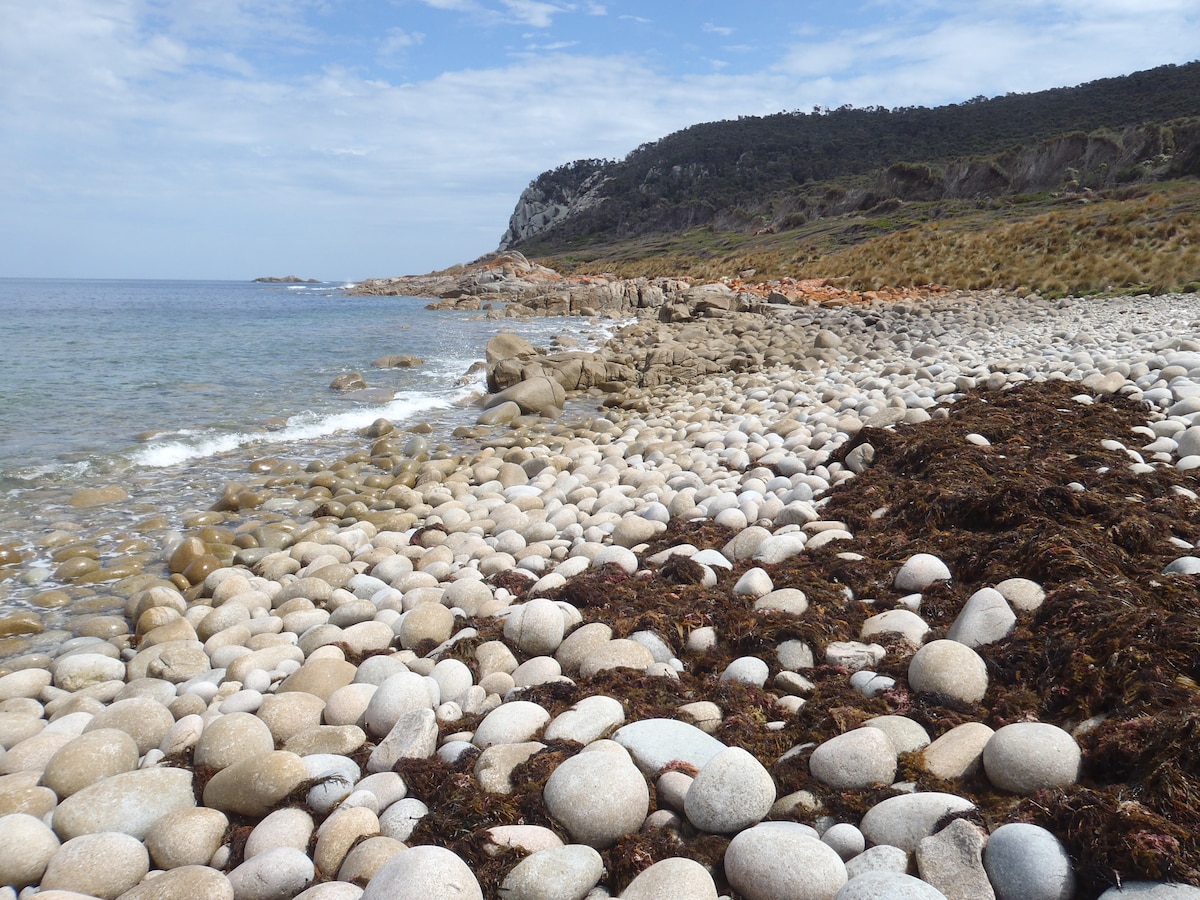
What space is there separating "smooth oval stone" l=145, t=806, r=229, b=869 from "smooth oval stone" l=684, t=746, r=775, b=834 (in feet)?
5.88

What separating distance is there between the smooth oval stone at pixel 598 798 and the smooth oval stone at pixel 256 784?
3.57ft

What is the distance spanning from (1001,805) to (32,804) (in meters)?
3.63

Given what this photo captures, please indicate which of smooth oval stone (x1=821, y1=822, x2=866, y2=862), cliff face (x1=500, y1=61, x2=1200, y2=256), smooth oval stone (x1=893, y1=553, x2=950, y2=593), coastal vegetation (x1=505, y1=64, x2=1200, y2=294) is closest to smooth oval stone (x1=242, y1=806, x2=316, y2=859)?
smooth oval stone (x1=821, y1=822, x2=866, y2=862)

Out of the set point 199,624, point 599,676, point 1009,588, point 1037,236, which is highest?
point 1037,236

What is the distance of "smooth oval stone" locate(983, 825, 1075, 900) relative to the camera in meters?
1.76

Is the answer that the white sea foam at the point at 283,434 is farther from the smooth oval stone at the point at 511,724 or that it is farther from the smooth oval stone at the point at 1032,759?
the smooth oval stone at the point at 1032,759

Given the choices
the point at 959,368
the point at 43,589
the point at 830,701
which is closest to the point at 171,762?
the point at 830,701

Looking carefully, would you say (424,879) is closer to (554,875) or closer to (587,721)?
(554,875)

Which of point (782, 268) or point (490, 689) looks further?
point (782, 268)

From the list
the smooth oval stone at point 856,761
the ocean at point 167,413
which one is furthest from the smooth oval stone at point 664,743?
the ocean at point 167,413

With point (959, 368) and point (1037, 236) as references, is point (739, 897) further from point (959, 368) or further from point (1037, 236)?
point (1037, 236)

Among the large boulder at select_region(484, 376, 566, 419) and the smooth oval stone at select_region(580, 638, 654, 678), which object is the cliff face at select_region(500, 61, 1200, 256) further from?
the smooth oval stone at select_region(580, 638, 654, 678)

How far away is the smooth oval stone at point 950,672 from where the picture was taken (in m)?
2.70

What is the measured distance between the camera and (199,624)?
197 inches
